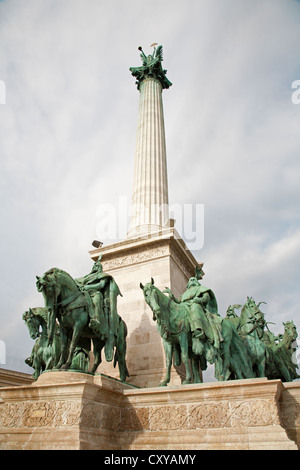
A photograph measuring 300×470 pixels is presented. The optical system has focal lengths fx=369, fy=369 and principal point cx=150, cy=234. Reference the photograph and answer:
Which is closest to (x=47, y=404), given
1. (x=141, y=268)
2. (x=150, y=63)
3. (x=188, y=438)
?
(x=188, y=438)

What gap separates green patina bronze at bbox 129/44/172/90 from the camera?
71.3 ft

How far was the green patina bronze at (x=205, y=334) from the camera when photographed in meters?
9.40

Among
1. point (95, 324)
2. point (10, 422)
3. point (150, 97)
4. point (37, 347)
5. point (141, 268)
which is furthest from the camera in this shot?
point (150, 97)

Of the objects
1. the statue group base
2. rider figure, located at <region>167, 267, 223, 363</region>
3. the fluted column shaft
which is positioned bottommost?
the statue group base

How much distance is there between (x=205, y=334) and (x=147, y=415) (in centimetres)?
242

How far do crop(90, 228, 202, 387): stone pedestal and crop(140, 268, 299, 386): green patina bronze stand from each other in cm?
150

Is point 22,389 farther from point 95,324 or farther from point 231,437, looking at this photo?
point 231,437

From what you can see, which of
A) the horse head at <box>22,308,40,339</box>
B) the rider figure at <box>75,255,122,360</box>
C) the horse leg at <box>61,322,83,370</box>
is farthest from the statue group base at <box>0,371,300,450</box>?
the horse head at <box>22,308,40,339</box>

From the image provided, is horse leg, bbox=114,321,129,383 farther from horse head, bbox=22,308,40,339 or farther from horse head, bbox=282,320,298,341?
horse head, bbox=282,320,298,341

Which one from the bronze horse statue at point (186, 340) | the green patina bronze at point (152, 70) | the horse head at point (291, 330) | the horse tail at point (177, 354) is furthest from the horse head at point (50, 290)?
the green patina bronze at point (152, 70)

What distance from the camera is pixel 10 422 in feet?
26.3

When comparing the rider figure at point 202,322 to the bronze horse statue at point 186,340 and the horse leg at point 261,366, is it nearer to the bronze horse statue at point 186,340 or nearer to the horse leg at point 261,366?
the bronze horse statue at point 186,340
